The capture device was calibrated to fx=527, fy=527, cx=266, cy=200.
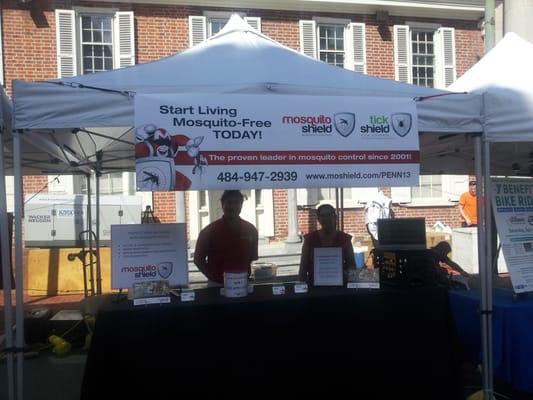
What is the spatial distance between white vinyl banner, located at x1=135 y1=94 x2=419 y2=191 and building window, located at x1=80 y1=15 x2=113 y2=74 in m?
9.58

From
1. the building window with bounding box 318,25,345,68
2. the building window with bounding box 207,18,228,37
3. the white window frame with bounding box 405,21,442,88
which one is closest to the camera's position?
the building window with bounding box 207,18,228,37

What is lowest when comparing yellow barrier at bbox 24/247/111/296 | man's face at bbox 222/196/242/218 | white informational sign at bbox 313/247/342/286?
yellow barrier at bbox 24/247/111/296

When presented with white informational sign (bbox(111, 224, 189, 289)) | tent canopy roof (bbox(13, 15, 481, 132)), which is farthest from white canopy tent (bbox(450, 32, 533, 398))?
white informational sign (bbox(111, 224, 189, 289))

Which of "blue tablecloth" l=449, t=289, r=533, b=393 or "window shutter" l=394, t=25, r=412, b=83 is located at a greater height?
"window shutter" l=394, t=25, r=412, b=83

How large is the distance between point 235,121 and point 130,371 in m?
1.68

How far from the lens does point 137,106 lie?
322 centimetres

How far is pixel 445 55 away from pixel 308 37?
3659 millimetres

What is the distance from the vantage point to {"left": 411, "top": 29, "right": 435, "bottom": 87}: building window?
1348 cm

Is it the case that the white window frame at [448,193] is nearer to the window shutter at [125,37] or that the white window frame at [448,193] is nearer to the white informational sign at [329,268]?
the window shutter at [125,37]

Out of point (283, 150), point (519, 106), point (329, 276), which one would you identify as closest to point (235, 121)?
point (283, 150)

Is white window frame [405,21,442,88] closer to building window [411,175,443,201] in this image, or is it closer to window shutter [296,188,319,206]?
building window [411,175,443,201]

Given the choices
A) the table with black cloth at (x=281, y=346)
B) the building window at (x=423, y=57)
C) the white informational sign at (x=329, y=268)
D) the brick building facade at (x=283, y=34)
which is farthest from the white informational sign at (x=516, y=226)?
the building window at (x=423, y=57)

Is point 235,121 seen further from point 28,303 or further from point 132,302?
point 28,303

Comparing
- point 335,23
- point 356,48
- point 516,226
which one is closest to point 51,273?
point 516,226
